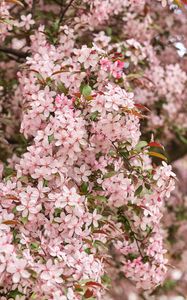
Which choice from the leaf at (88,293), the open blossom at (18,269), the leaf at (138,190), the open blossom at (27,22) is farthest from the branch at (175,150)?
the open blossom at (18,269)

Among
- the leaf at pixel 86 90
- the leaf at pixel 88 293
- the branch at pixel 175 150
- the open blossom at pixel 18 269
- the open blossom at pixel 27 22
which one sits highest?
the leaf at pixel 86 90

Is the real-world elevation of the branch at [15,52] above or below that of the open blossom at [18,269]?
below

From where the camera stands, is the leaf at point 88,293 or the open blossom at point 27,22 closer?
the leaf at point 88,293

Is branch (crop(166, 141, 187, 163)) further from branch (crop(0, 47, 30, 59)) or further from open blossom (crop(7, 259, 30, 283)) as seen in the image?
open blossom (crop(7, 259, 30, 283))

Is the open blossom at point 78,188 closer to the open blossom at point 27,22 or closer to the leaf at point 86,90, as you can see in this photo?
the leaf at point 86,90

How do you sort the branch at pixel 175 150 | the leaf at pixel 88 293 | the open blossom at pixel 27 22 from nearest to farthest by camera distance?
1. the leaf at pixel 88 293
2. the open blossom at pixel 27 22
3. the branch at pixel 175 150

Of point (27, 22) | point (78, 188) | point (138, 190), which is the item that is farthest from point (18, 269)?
point (27, 22)

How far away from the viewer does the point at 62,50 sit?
12.0ft

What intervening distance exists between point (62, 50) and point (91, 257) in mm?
1388

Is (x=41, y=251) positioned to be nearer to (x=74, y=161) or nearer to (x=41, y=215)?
(x=41, y=215)

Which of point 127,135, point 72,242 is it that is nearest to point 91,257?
point 72,242

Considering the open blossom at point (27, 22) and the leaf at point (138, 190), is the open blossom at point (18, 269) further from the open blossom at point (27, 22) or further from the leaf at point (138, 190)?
the open blossom at point (27, 22)

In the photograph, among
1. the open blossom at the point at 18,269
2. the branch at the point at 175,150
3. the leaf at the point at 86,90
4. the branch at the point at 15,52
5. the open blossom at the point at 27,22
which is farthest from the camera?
the branch at the point at 175,150

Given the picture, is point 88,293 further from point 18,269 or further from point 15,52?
point 15,52
